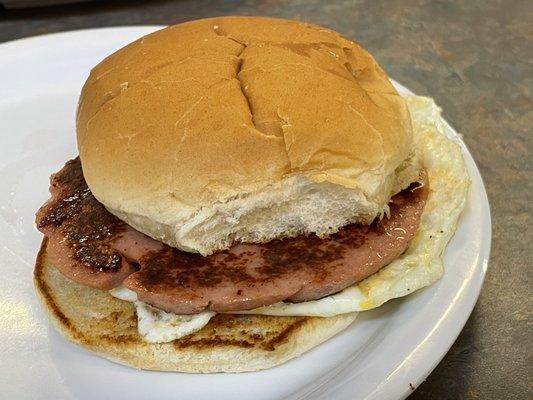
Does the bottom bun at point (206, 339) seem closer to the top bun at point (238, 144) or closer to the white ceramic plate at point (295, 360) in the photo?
the white ceramic plate at point (295, 360)

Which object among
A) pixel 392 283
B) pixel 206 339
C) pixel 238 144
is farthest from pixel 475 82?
pixel 206 339

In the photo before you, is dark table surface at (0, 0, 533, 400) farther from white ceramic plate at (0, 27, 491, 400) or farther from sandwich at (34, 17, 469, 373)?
sandwich at (34, 17, 469, 373)

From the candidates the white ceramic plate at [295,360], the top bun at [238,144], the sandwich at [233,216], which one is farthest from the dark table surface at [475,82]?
the top bun at [238,144]

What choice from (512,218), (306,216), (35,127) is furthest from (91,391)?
(512,218)

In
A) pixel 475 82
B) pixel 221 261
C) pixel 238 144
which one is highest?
pixel 238 144

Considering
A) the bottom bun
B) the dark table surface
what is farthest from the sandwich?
the dark table surface

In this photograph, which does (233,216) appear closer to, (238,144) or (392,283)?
(238,144)

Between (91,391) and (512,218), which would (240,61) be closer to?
(91,391)
